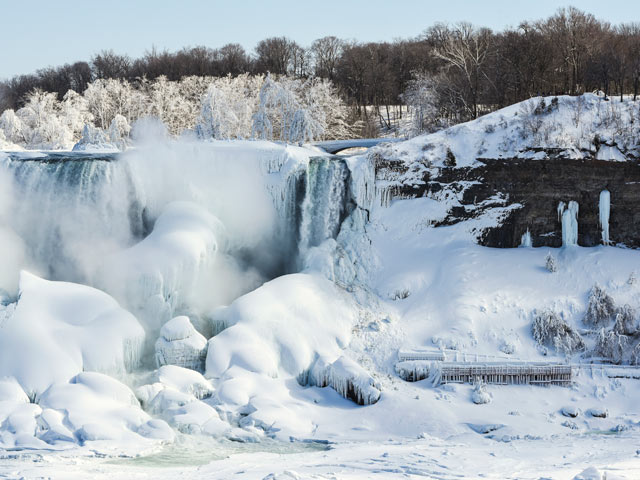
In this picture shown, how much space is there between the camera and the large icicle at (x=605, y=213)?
24312mm

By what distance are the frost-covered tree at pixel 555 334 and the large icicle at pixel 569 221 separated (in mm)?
3534

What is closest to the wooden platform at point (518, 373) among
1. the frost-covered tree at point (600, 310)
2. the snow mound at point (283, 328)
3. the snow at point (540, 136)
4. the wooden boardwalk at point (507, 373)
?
the wooden boardwalk at point (507, 373)

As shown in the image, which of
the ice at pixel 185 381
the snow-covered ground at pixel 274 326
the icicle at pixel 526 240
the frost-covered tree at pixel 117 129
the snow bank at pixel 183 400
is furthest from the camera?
the frost-covered tree at pixel 117 129

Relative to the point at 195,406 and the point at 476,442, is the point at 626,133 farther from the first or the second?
the point at 195,406

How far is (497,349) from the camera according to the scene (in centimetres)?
2106

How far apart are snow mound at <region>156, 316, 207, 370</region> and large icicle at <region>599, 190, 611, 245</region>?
12822mm

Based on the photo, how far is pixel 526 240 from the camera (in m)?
24.5

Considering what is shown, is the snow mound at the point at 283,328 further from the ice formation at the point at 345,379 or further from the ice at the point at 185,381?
the ice at the point at 185,381

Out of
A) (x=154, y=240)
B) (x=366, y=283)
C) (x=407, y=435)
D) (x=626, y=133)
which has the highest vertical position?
(x=626, y=133)

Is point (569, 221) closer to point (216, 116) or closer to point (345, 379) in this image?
point (345, 379)

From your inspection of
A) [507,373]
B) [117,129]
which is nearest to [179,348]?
[507,373]

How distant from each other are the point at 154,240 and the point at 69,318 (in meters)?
3.34

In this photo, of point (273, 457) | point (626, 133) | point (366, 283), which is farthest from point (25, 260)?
point (626, 133)

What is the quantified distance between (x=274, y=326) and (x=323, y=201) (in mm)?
5216
